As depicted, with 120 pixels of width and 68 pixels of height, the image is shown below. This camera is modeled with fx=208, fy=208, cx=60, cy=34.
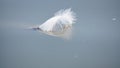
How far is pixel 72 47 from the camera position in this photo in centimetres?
128

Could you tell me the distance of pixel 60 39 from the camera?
1.27 metres

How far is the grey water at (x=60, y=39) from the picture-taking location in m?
1.23

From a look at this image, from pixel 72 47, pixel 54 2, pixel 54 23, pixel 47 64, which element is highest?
pixel 54 2

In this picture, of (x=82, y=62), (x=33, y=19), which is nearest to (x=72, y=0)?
(x=33, y=19)

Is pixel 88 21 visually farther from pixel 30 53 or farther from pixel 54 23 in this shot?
pixel 30 53

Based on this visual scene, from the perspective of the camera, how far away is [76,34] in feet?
4.25

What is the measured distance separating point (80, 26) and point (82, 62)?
22 centimetres

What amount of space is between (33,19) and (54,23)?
5.1 inches

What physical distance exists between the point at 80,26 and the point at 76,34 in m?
0.06

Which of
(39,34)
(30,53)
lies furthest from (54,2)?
(30,53)

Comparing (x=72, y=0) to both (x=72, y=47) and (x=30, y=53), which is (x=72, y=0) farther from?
(x=30, y=53)

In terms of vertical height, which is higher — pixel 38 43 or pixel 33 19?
pixel 33 19

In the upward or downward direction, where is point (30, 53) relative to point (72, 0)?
downward

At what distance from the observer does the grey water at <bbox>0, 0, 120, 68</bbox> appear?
123cm
